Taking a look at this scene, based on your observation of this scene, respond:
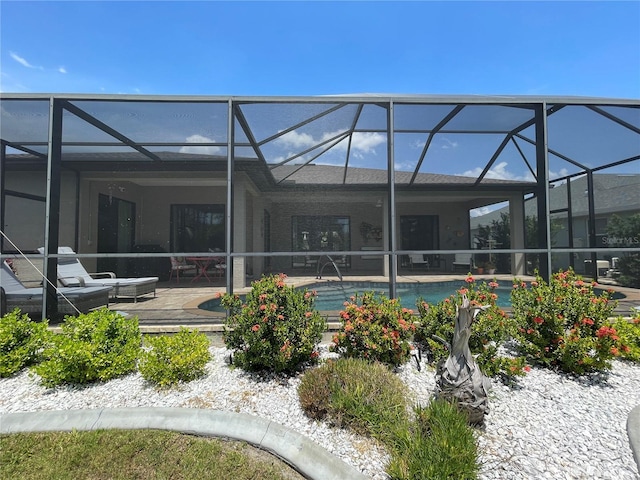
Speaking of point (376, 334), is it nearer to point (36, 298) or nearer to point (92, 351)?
point (92, 351)

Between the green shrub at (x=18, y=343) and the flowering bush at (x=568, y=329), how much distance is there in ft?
16.2

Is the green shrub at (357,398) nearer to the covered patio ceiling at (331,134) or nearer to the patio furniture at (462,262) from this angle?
the covered patio ceiling at (331,134)

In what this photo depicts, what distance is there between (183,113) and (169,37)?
7.01 ft

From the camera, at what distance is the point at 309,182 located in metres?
10.6

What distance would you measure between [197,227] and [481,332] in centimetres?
909

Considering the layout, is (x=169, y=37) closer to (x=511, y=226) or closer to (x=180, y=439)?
(x=180, y=439)

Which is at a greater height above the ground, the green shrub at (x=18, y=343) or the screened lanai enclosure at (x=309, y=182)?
the screened lanai enclosure at (x=309, y=182)

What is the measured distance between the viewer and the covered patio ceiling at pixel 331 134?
14.6 feet

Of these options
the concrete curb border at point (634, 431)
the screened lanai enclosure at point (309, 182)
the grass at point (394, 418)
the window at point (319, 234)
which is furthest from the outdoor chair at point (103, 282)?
the concrete curb border at point (634, 431)

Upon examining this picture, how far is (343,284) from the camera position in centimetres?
948

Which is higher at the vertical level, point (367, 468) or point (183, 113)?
point (183, 113)

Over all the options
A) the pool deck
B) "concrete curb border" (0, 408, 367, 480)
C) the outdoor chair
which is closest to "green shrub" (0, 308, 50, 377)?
"concrete curb border" (0, 408, 367, 480)

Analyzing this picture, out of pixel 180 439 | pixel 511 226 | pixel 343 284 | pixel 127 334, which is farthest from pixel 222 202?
pixel 511 226

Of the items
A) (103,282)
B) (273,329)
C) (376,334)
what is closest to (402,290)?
(376,334)
